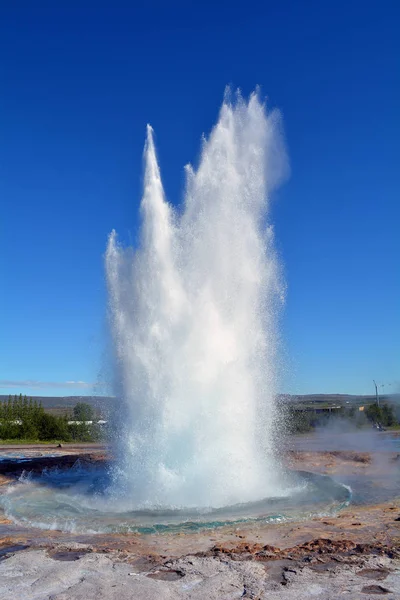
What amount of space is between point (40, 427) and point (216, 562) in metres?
33.6

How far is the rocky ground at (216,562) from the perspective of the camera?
6.19 m

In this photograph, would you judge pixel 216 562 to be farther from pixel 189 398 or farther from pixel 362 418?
pixel 362 418

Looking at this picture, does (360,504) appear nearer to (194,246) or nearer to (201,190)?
(194,246)

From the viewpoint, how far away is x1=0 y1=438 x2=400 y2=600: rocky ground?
619 cm

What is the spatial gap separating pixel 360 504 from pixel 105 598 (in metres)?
7.78

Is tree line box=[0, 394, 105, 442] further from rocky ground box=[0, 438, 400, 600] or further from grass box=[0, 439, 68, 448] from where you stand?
rocky ground box=[0, 438, 400, 600]

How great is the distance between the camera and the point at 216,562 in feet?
23.9

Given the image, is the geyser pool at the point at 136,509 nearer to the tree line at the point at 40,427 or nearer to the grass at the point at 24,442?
the grass at the point at 24,442

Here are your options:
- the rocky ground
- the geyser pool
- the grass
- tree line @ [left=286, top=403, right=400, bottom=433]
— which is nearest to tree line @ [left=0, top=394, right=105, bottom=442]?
the grass

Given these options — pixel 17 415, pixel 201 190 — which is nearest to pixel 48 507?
pixel 201 190

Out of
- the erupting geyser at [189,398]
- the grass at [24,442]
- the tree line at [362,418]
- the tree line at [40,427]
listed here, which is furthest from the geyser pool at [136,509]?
the tree line at [362,418]

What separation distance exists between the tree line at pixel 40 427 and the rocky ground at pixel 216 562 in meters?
28.4

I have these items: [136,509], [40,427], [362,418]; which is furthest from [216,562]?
[362,418]

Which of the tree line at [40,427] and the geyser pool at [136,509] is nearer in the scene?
the geyser pool at [136,509]
